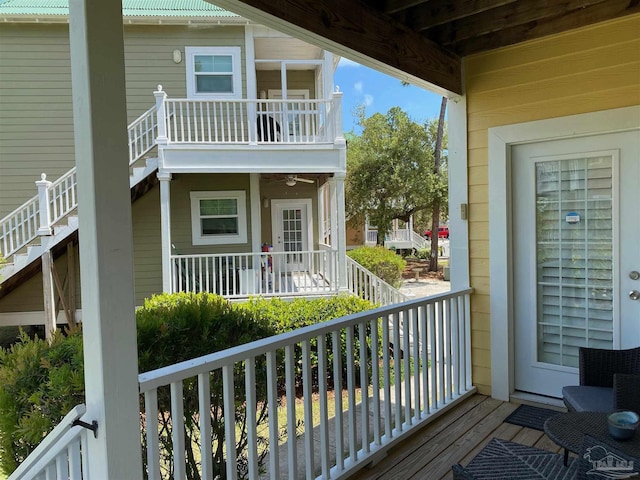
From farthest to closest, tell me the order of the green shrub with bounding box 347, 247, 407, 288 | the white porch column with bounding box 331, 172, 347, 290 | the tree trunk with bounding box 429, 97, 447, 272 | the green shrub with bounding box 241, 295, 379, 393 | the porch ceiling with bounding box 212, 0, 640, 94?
the tree trunk with bounding box 429, 97, 447, 272 → the green shrub with bounding box 347, 247, 407, 288 → the white porch column with bounding box 331, 172, 347, 290 → the green shrub with bounding box 241, 295, 379, 393 → the porch ceiling with bounding box 212, 0, 640, 94

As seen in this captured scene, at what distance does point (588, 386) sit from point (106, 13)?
2.92m

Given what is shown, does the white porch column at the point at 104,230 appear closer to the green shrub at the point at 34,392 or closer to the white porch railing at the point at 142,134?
the green shrub at the point at 34,392

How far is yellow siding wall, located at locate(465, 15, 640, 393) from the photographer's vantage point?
2.74 m

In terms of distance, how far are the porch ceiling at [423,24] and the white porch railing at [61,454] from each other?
1687mm

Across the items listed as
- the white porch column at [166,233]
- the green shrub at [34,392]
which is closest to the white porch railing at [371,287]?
the white porch column at [166,233]

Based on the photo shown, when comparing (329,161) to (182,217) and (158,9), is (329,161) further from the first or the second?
(158,9)

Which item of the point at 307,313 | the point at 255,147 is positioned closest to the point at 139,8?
the point at 255,147

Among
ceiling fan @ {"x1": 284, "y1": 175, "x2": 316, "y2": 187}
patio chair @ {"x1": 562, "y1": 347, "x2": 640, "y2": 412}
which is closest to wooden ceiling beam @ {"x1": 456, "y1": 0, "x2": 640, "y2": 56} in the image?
patio chair @ {"x1": 562, "y1": 347, "x2": 640, "y2": 412}

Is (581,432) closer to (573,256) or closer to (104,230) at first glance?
(573,256)

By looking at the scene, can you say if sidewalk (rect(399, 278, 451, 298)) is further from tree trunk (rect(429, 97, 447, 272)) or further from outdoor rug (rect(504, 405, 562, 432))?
outdoor rug (rect(504, 405, 562, 432))

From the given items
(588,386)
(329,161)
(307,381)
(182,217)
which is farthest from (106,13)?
(182,217)

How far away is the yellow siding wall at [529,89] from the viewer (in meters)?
2.74

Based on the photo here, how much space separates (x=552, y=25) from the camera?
9.59ft

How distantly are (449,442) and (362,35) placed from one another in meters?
2.50
